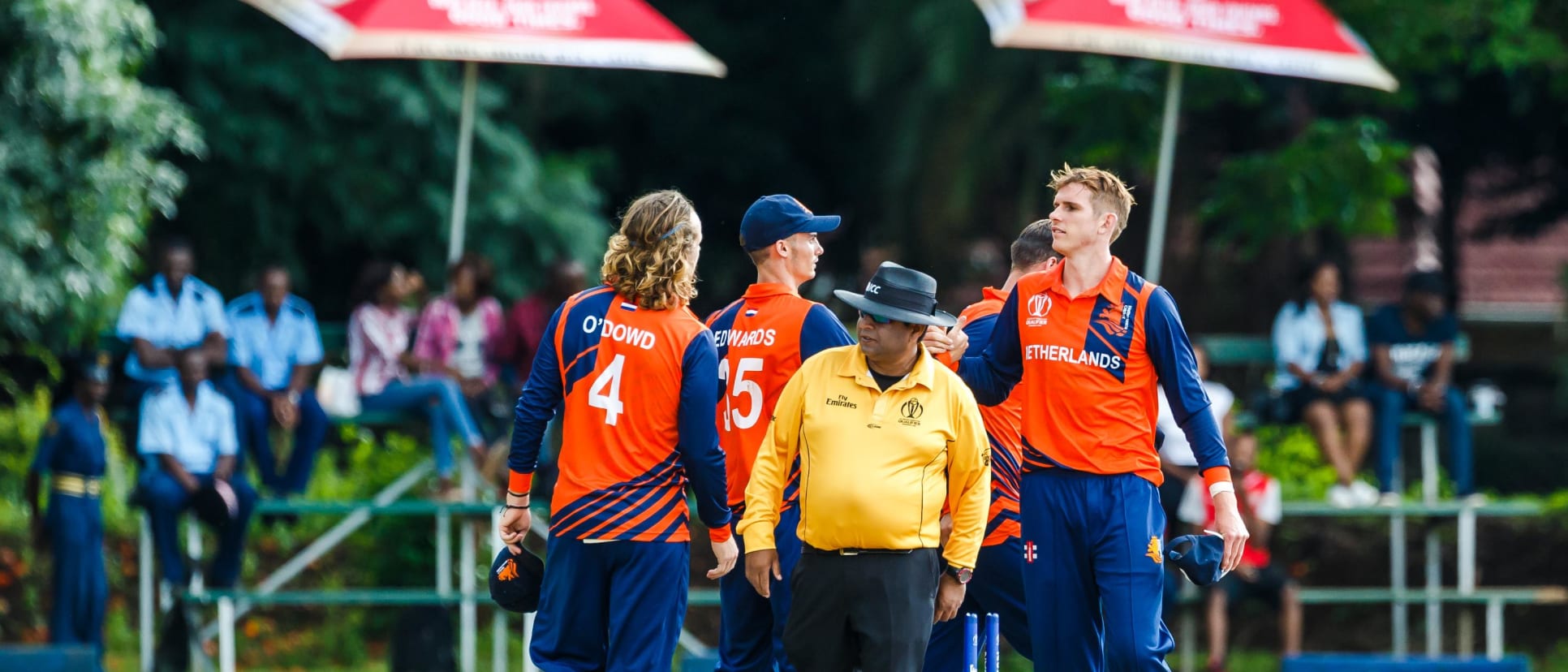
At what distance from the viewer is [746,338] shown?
24.1 feet

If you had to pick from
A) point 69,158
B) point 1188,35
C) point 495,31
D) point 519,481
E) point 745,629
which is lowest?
point 745,629

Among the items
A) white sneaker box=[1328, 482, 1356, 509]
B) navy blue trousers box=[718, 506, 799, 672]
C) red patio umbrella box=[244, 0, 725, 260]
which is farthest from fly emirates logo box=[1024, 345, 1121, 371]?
white sneaker box=[1328, 482, 1356, 509]

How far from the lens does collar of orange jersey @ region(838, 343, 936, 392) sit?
21.5 ft

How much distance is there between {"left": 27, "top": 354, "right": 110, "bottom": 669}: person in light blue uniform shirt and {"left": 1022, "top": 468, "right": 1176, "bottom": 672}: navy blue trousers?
6938 millimetres

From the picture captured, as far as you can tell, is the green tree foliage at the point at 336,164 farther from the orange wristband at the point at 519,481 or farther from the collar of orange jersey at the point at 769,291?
the orange wristband at the point at 519,481

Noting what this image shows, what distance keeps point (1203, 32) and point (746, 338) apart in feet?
19.1

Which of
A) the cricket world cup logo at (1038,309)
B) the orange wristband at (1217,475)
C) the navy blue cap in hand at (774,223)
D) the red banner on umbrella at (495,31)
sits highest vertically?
the red banner on umbrella at (495,31)

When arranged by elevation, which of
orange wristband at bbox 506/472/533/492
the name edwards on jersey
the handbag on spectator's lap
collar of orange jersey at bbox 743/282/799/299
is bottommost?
orange wristband at bbox 506/472/533/492

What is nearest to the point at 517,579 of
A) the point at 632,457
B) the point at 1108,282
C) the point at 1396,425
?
the point at 632,457

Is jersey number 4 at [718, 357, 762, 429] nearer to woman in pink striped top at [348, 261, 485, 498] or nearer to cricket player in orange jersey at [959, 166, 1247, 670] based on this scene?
cricket player in orange jersey at [959, 166, 1247, 670]

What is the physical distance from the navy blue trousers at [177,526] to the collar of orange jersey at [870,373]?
19.6ft

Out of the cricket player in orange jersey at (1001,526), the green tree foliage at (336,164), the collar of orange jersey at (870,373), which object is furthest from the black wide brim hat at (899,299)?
the green tree foliage at (336,164)

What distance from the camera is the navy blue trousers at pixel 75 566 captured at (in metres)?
11.6

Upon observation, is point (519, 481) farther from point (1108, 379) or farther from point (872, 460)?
point (1108, 379)
